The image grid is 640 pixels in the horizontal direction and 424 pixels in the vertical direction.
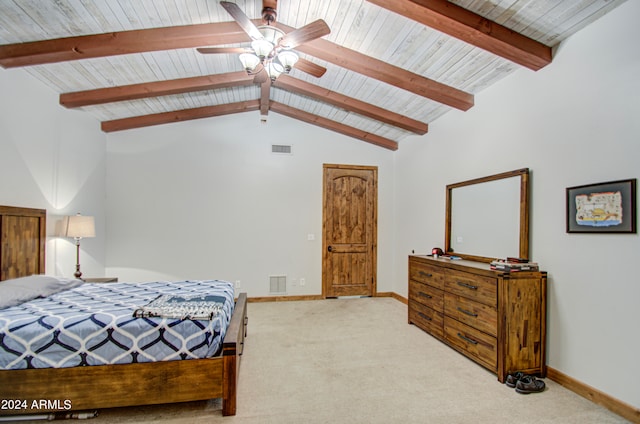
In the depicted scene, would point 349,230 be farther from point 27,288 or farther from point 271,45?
point 27,288

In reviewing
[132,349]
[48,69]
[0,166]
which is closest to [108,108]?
[48,69]

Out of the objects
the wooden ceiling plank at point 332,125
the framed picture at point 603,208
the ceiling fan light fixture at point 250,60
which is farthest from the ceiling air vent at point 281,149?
the framed picture at point 603,208

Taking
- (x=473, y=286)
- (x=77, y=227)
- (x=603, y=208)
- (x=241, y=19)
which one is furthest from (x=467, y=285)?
(x=77, y=227)

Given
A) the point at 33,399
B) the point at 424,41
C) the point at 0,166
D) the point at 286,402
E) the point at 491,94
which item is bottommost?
the point at 286,402

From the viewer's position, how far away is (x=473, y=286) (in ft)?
9.97

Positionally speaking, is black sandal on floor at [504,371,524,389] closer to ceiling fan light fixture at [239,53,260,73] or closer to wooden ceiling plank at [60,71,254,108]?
ceiling fan light fixture at [239,53,260,73]

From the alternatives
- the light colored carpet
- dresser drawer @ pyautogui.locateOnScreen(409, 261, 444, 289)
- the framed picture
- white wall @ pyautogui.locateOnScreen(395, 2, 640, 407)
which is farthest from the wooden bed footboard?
the framed picture

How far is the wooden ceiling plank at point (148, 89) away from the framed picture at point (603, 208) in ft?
13.1

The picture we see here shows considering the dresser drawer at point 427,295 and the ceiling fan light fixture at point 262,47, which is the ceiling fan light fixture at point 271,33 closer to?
the ceiling fan light fixture at point 262,47

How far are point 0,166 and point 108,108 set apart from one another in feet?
6.05

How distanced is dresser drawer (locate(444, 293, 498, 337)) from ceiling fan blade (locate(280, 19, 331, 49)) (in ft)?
9.31

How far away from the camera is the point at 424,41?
116 inches

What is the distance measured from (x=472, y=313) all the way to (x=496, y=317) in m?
0.33

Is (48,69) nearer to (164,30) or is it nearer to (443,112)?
(164,30)
